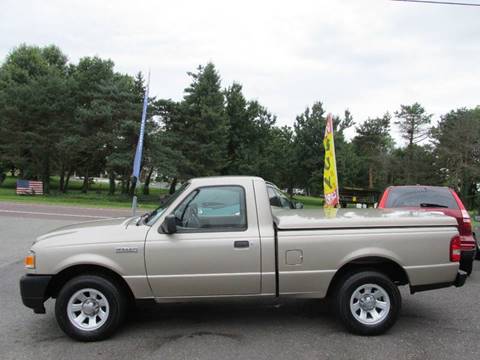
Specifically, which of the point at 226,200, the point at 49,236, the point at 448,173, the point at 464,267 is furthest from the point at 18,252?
the point at 448,173

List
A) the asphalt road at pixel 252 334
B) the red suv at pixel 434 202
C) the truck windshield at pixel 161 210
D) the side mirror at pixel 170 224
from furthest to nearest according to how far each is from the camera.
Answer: the red suv at pixel 434 202
the truck windshield at pixel 161 210
the side mirror at pixel 170 224
the asphalt road at pixel 252 334

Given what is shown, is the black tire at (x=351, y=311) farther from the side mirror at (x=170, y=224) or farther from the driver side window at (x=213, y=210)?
the side mirror at (x=170, y=224)

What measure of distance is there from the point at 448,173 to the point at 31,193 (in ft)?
152

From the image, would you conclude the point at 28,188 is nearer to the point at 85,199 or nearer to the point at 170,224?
the point at 85,199

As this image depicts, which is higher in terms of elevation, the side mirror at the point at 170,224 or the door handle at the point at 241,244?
the side mirror at the point at 170,224

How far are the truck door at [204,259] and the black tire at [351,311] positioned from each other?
3.14 feet

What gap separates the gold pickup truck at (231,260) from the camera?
4.58 meters

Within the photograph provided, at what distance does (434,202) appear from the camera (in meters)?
7.62

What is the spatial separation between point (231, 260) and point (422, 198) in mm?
4691

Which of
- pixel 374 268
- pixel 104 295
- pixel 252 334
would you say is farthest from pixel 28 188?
pixel 374 268

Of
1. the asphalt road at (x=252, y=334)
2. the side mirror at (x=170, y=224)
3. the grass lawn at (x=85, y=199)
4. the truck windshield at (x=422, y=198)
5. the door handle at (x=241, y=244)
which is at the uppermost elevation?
the truck windshield at (x=422, y=198)

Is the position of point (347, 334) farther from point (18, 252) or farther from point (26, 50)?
point (26, 50)

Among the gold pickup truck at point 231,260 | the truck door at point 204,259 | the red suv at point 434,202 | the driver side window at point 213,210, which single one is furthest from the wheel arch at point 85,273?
the red suv at point 434,202

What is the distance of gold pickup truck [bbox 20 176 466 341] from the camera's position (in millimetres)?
4578
